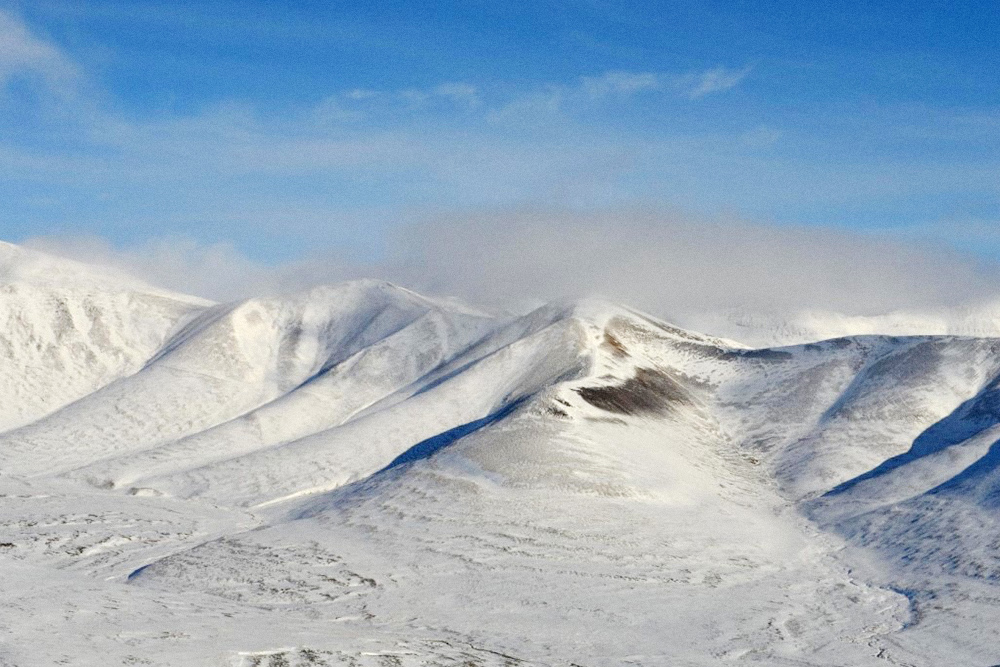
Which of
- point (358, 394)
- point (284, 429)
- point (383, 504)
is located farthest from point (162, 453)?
point (383, 504)

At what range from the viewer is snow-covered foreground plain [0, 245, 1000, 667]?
45625 millimetres

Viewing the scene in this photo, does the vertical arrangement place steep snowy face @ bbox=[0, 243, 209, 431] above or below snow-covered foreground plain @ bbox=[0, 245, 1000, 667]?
above

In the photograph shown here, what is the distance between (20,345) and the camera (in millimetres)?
153500

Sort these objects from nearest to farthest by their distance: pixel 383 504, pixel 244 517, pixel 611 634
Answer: pixel 611 634, pixel 383 504, pixel 244 517

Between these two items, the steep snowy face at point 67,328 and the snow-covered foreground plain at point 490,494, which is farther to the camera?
the steep snowy face at point 67,328

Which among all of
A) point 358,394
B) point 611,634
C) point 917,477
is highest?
point 358,394

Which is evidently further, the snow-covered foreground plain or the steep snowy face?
the steep snowy face

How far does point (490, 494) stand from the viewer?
7725 centimetres

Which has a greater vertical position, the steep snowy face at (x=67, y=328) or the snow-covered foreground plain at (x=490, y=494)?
the steep snowy face at (x=67, y=328)

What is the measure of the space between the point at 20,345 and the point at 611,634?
129425 millimetres

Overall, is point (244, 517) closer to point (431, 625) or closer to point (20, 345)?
point (431, 625)

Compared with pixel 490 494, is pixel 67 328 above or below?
above

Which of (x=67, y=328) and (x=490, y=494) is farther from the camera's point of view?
(x=67, y=328)

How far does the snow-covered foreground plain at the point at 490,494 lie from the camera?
4562cm
